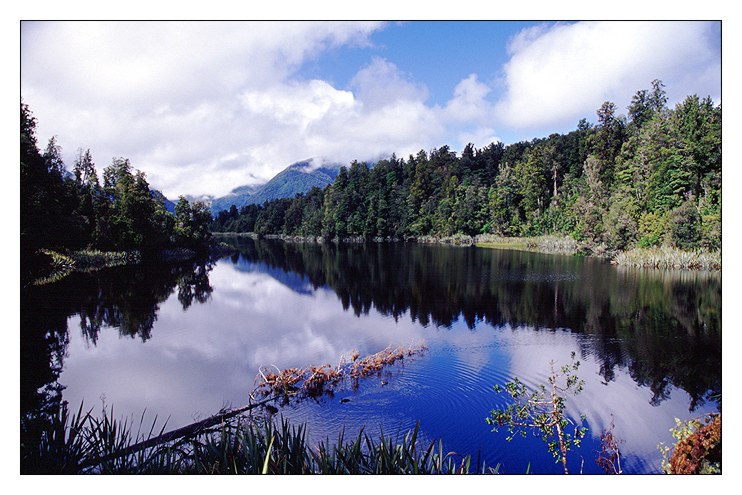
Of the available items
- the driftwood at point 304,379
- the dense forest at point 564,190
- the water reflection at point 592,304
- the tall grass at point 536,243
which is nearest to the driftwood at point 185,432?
the driftwood at point 304,379

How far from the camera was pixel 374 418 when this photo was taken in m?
7.01

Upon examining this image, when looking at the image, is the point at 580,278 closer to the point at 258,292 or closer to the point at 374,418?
the point at 258,292

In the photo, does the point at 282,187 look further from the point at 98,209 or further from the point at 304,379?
the point at 304,379

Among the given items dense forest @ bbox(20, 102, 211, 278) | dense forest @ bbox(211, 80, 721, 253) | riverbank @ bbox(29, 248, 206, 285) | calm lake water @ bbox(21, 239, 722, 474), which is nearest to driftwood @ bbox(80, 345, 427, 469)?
calm lake water @ bbox(21, 239, 722, 474)

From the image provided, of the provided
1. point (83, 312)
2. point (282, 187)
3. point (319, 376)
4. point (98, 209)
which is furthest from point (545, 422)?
point (282, 187)

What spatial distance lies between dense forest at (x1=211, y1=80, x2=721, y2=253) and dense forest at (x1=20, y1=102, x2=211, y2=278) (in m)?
17.5

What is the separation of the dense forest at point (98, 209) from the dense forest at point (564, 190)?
17495 millimetres

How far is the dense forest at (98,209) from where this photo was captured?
51.4ft

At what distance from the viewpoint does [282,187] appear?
152 m

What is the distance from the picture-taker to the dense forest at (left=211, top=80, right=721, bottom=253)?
12.9 m

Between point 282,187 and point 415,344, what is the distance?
478ft

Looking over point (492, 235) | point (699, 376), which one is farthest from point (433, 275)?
point (492, 235)

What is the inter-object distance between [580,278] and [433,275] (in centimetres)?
608

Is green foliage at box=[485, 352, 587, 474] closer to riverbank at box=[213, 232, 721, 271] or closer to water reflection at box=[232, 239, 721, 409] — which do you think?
water reflection at box=[232, 239, 721, 409]
